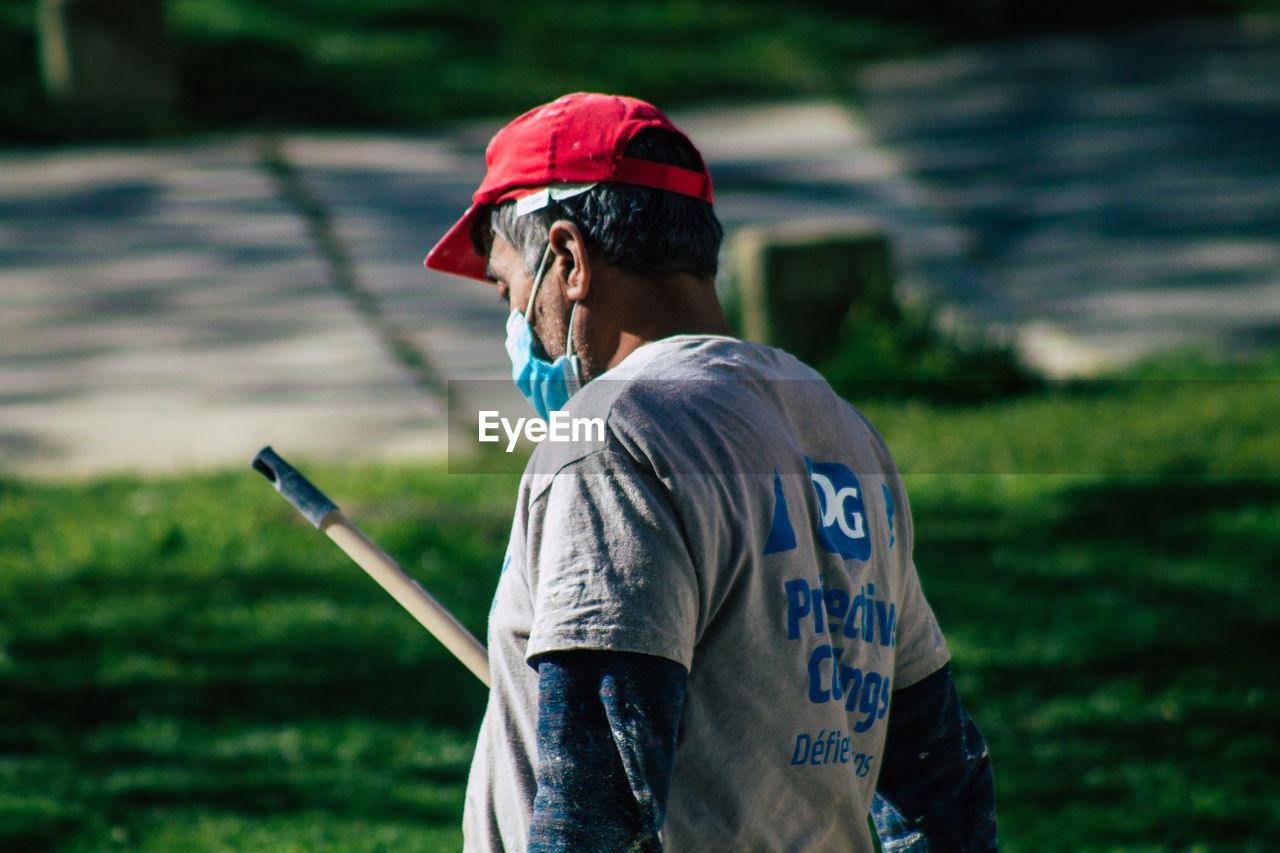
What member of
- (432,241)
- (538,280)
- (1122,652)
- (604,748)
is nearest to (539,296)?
(538,280)

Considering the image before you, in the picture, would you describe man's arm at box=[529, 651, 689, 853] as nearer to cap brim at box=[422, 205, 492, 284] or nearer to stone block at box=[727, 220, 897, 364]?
cap brim at box=[422, 205, 492, 284]

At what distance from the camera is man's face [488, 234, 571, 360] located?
1820 mm

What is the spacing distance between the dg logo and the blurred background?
235 centimetres

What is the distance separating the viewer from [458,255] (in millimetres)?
2195

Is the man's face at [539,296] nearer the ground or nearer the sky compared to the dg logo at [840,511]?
nearer the sky

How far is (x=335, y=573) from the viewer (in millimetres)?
5641

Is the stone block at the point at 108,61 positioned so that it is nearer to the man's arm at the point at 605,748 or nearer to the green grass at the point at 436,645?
the green grass at the point at 436,645

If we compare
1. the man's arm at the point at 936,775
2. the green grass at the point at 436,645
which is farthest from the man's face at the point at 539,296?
the green grass at the point at 436,645

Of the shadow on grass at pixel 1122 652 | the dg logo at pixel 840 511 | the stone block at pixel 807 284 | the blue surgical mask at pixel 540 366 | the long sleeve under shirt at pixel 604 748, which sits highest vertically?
the blue surgical mask at pixel 540 366

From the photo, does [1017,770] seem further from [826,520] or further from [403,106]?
[403,106]

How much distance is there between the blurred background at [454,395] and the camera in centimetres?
438

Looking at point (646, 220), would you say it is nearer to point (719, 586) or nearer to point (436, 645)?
point (719, 586)

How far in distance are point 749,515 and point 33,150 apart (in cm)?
1371

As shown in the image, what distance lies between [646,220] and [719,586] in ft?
1.43
